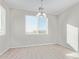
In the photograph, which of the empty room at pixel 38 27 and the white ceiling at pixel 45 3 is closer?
the white ceiling at pixel 45 3

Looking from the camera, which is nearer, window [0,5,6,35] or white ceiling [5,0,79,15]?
white ceiling [5,0,79,15]

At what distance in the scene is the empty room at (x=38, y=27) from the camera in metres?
6.01

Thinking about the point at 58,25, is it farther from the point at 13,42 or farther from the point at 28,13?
the point at 13,42

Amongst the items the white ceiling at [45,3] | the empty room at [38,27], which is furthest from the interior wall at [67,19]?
the white ceiling at [45,3]

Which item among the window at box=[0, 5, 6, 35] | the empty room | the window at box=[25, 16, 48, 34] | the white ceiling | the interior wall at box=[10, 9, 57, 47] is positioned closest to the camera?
the white ceiling

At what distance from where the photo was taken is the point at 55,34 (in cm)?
881

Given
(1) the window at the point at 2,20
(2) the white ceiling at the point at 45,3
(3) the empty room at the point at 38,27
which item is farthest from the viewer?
(3) the empty room at the point at 38,27

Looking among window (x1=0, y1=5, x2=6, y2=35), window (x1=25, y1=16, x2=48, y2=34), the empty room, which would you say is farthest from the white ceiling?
window (x1=25, y1=16, x2=48, y2=34)

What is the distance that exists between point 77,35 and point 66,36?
136cm

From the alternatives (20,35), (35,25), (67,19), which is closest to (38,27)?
(35,25)

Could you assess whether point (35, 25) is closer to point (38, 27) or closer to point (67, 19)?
point (38, 27)

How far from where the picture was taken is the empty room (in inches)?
237

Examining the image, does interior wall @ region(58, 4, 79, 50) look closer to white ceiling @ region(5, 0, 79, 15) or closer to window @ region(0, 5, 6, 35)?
white ceiling @ region(5, 0, 79, 15)

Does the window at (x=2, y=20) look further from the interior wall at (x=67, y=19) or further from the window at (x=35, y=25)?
the interior wall at (x=67, y=19)
